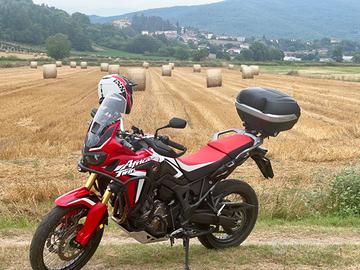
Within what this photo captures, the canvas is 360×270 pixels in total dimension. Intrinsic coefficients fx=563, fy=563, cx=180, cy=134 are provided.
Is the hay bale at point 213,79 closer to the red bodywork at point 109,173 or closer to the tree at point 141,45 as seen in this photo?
the red bodywork at point 109,173

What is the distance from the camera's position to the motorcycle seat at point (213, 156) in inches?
224

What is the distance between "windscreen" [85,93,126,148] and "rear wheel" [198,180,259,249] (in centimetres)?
155

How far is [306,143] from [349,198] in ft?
20.4

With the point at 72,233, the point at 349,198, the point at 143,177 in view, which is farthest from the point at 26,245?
the point at 349,198

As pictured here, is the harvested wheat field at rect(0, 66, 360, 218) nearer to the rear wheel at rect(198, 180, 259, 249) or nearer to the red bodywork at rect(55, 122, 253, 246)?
the rear wheel at rect(198, 180, 259, 249)

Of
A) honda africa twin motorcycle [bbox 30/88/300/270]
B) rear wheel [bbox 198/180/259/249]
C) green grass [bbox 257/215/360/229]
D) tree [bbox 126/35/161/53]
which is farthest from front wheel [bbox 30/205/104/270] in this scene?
tree [bbox 126/35/161/53]

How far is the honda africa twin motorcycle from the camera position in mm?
5070

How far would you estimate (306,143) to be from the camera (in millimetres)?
14391

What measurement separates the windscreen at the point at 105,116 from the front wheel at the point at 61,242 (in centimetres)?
66

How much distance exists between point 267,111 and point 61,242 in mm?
2536

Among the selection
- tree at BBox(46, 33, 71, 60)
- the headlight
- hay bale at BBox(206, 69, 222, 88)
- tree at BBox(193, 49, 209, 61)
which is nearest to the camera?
the headlight

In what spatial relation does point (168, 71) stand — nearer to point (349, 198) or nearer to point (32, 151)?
point (32, 151)

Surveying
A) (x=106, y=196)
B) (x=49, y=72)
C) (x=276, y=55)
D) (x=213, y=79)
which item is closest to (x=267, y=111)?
(x=106, y=196)

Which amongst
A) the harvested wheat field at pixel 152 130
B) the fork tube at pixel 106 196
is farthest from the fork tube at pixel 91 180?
the harvested wheat field at pixel 152 130
